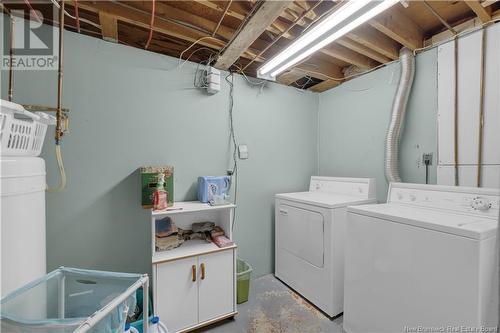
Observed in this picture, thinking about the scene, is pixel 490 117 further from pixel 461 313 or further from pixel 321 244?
pixel 321 244

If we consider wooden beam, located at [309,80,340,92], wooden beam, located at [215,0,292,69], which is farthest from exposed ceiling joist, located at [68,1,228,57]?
wooden beam, located at [309,80,340,92]

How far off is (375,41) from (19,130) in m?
2.68

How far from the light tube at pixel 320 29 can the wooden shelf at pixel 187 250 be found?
1.73 m

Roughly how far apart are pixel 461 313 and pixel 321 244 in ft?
3.13

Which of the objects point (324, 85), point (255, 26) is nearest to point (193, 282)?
point (255, 26)

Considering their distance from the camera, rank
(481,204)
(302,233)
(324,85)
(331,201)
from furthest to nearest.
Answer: (324,85), (302,233), (331,201), (481,204)

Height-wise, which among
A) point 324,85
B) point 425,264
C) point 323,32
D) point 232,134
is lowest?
point 425,264

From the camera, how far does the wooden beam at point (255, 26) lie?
133 cm

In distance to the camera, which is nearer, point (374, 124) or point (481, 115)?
point (481, 115)

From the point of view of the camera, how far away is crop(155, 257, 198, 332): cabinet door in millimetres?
1588

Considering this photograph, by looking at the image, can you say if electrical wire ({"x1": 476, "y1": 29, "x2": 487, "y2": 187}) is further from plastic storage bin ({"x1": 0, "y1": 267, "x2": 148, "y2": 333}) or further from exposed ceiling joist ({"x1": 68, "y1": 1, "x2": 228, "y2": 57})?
plastic storage bin ({"x1": 0, "y1": 267, "x2": 148, "y2": 333})

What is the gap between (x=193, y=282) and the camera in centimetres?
169

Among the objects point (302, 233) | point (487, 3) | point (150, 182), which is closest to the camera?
point (487, 3)

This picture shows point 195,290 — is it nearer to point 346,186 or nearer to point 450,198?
point 346,186
